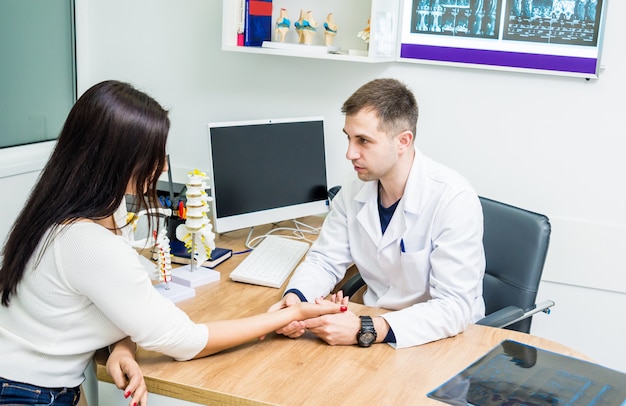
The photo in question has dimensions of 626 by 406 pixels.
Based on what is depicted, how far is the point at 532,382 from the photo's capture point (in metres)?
1.61

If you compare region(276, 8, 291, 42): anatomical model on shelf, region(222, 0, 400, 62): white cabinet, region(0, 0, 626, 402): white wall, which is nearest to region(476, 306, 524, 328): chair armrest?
region(0, 0, 626, 402): white wall

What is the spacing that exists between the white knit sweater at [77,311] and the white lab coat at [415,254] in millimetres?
581

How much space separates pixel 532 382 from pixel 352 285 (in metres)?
0.87

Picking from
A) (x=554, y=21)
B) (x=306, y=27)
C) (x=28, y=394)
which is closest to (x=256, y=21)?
(x=306, y=27)

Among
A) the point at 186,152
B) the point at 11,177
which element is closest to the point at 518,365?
the point at 186,152

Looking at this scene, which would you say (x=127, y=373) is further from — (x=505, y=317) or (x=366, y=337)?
(x=505, y=317)

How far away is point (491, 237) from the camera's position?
2309 mm

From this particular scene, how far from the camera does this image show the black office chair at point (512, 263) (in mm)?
2174

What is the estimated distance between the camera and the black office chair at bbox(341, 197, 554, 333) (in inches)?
85.6

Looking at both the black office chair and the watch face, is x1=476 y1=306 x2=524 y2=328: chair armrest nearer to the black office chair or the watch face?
the black office chair

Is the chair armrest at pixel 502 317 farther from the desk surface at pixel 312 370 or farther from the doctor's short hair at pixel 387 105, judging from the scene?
the doctor's short hair at pixel 387 105

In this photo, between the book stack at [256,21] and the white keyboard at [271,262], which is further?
the book stack at [256,21]

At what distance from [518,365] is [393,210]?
2.10ft

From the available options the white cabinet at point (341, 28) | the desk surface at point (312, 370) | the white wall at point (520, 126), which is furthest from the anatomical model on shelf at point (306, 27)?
the desk surface at point (312, 370)
